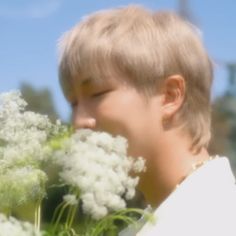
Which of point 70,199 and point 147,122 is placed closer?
point 70,199

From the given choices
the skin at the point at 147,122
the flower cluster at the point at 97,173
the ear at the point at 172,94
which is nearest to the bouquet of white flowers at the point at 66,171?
the flower cluster at the point at 97,173

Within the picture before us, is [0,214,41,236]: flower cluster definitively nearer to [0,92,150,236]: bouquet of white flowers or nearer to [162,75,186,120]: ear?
[0,92,150,236]: bouquet of white flowers

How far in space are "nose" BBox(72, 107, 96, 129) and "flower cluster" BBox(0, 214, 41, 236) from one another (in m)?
0.19

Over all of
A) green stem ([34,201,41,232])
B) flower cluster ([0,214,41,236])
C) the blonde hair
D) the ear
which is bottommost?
flower cluster ([0,214,41,236])

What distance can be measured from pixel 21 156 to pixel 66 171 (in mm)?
42

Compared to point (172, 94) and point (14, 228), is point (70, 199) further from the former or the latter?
point (172, 94)

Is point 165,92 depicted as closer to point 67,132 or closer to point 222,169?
point 222,169

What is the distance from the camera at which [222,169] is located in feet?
2.92

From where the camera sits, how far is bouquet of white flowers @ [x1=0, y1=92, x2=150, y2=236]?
1.92ft

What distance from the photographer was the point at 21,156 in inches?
24.0

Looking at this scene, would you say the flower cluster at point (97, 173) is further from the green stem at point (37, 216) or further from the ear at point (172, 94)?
the ear at point (172, 94)

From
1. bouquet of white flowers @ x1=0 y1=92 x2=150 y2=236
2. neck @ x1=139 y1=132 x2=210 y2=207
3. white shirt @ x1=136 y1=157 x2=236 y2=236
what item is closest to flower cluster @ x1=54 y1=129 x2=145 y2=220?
bouquet of white flowers @ x1=0 y1=92 x2=150 y2=236

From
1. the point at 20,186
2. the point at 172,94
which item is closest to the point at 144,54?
→ the point at 172,94

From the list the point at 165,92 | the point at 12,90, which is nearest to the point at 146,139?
the point at 165,92
